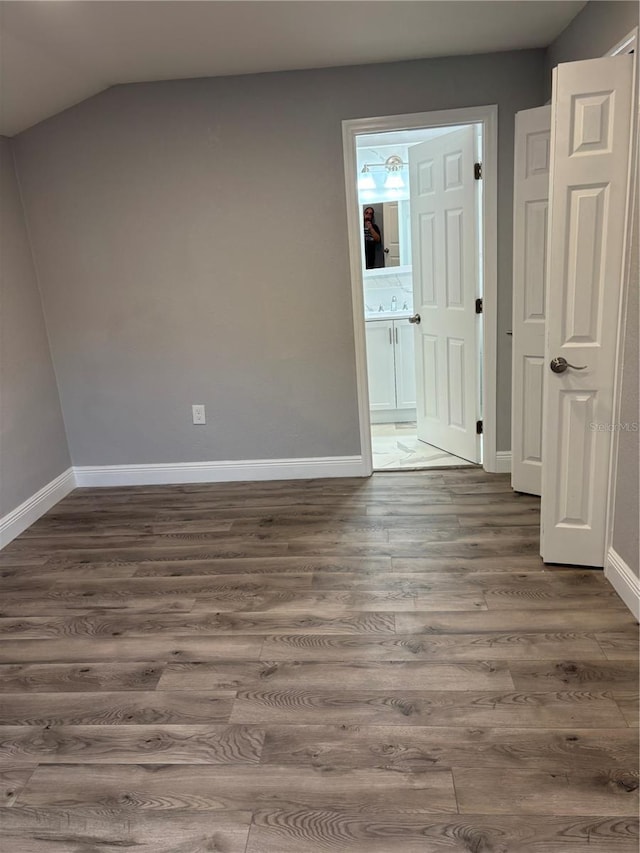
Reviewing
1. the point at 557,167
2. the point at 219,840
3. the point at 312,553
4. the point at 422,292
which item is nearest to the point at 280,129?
the point at 422,292

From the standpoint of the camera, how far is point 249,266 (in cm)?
356

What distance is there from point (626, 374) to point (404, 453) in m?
2.15

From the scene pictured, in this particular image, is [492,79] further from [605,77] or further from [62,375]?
[62,375]

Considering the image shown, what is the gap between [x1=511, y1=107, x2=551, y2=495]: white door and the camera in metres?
2.90

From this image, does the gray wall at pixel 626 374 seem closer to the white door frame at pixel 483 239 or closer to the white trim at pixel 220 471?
the white door frame at pixel 483 239

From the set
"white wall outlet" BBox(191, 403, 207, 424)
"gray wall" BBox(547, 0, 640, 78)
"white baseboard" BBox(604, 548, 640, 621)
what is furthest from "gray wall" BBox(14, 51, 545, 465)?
"white baseboard" BBox(604, 548, 640, 621)

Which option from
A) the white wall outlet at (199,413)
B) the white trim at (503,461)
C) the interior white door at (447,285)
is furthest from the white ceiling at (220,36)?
the white trim at (503,461)

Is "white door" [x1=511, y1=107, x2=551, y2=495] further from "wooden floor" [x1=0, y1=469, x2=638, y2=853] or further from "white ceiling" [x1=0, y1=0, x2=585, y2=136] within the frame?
"white ceiling" [x1=0, y1=0, x2=585, y2=136]

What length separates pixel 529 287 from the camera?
3096 millimetres

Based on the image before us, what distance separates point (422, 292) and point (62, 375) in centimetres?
253

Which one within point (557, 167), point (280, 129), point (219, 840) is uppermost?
point (280, 129)

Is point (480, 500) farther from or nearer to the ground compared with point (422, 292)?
nearer to the ground

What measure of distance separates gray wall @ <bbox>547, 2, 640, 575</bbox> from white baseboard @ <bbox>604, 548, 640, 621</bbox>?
0.03 meters

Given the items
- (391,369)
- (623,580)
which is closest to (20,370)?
(391,369)
